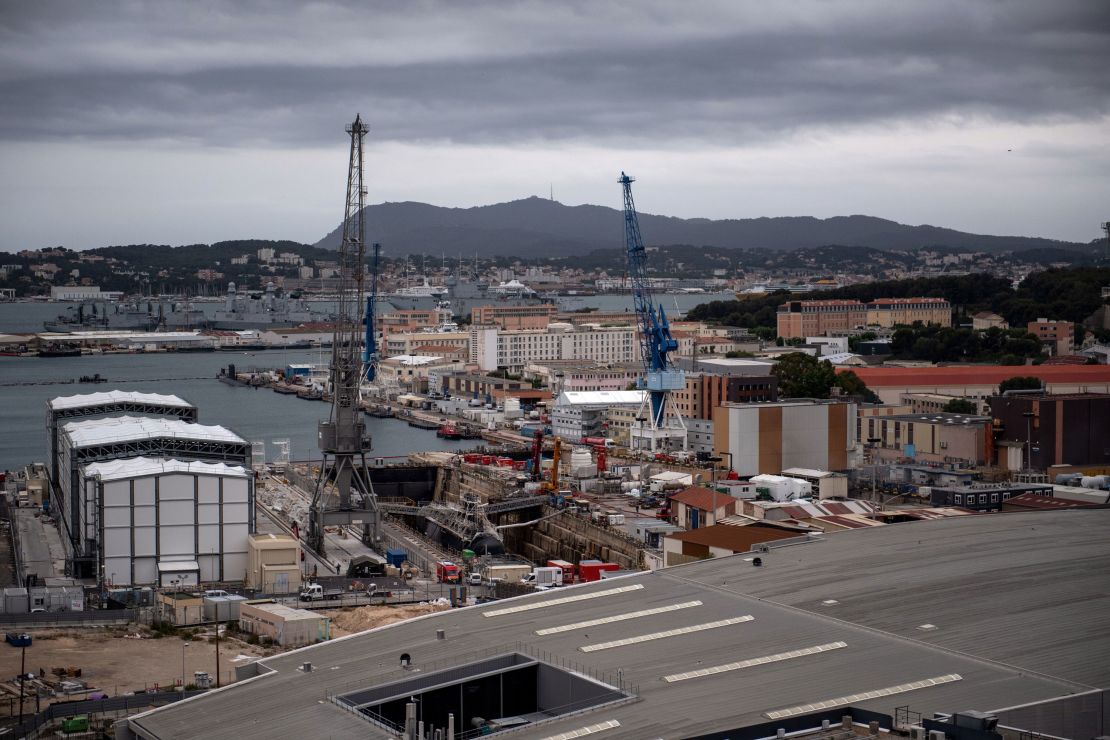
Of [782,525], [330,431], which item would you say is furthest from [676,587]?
[330,431]

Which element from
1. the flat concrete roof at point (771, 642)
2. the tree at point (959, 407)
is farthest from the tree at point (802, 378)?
the flat concrete roof at point (771, 642)

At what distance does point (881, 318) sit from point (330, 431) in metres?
25.0

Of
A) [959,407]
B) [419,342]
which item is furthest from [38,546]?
[419,342]

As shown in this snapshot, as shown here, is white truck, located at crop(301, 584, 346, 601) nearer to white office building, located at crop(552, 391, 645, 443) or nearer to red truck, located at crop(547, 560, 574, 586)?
red truck, located at crop(547, 560, 574, 586)

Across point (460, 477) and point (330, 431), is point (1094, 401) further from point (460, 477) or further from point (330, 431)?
point (330, 431)

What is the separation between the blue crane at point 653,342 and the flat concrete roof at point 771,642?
1005 centimetres

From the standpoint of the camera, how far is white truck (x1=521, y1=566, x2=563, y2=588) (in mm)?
10316

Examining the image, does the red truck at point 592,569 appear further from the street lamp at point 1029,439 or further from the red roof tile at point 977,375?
the red roof tile at point 977,375

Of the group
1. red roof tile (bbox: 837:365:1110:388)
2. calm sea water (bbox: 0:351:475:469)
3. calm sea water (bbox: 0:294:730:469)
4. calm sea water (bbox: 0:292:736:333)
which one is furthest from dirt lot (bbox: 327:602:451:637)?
calm sea water (bbox: 0:292:736:333)

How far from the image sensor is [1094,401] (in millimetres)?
15148

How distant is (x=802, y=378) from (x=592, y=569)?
384 inches

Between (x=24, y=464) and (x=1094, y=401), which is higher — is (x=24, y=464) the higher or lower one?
the lower one

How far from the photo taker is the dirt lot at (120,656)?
7617 millimetres

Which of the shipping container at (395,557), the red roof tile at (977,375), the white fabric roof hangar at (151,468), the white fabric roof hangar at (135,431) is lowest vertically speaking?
the shipping container at (395,557)
